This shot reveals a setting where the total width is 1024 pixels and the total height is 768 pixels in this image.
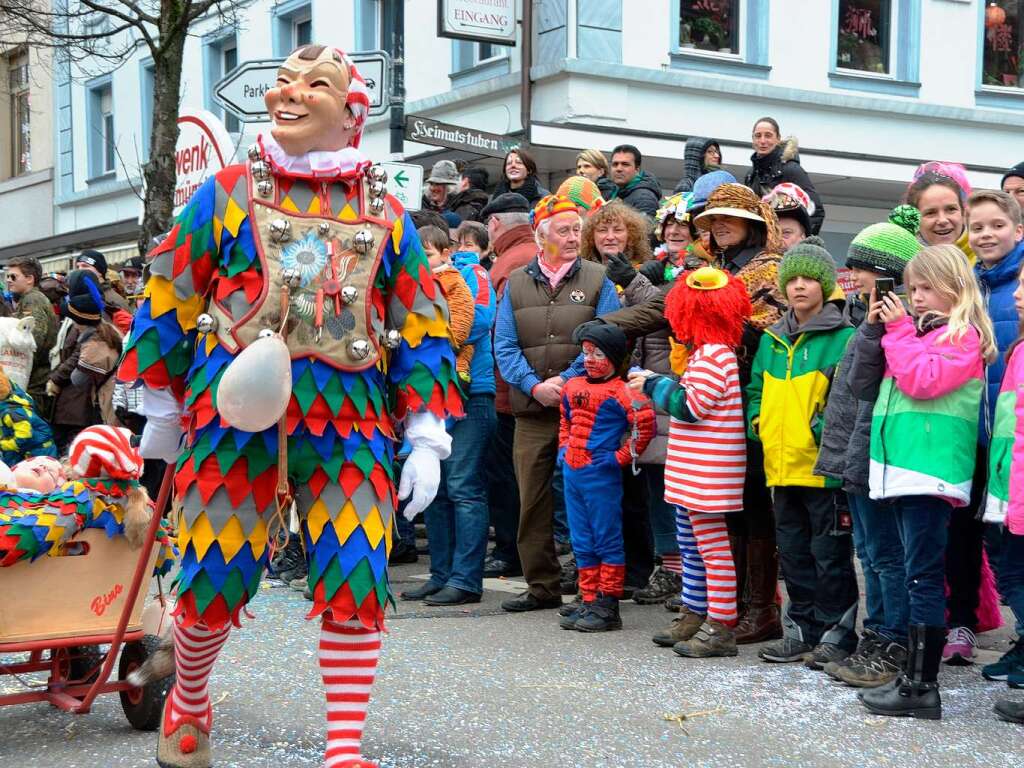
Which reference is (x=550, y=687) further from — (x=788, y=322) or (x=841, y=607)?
(x=788, y=322)

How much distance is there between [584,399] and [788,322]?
1156 millimetres

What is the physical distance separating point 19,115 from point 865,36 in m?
18.6

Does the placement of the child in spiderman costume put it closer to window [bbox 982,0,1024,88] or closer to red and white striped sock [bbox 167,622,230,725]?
red and white striped sock [bbox 167,622,230,725]

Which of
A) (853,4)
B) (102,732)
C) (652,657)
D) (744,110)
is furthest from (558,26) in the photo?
(102,732)

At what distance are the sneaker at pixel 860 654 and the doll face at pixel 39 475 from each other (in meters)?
3.01

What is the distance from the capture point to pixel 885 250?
5711 millimetres

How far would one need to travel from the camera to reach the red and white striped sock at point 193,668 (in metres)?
4.18

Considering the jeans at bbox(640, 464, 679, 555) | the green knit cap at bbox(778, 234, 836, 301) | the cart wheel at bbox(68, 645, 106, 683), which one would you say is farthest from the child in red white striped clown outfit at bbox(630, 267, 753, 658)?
the cart wheel at bbox(68, 645, 106, 683)

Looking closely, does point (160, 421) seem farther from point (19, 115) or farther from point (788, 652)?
point (19, 115)

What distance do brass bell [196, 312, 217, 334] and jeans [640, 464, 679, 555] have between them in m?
3.36

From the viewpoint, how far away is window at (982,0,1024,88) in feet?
62.4

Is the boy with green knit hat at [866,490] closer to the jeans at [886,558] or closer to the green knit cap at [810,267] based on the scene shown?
the jeans at [886,558]

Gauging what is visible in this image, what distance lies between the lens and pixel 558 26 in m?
15.9

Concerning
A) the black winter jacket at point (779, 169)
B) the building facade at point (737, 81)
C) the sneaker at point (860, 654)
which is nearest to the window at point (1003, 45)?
the building facade at point (737, 81)
